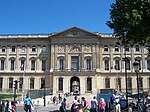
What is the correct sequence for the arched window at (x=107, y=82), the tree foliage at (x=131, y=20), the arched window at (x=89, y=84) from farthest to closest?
the arched window at (x=107, y=82), the arched window at (x=89, y=84), the tree foliage at (x=131, y=20)

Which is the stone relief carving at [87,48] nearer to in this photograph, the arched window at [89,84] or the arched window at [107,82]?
the arched window at [89,84]

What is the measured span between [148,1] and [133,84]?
1832 inches

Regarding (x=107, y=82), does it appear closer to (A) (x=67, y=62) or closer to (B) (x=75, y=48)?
(A) (x=67, y=62)

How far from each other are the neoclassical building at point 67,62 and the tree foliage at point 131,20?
130 ft

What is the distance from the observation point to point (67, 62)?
64.6m

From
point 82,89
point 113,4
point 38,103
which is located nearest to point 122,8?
point 113,4

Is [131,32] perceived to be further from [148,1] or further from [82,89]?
[82,89]

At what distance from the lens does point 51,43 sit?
6525cm

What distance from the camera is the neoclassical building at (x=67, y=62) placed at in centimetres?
6328

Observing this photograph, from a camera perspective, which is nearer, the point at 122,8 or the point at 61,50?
the point at 122,8

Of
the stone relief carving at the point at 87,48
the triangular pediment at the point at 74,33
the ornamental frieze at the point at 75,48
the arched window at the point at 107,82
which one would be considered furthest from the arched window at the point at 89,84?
the triangular pediment at the point at 74,33

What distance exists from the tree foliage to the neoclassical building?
130 feet

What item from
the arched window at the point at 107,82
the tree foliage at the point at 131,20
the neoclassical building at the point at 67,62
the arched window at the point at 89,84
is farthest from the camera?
the arched window at the point at 107,82

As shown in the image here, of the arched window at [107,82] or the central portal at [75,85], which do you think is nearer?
the central portal at [75,85]
